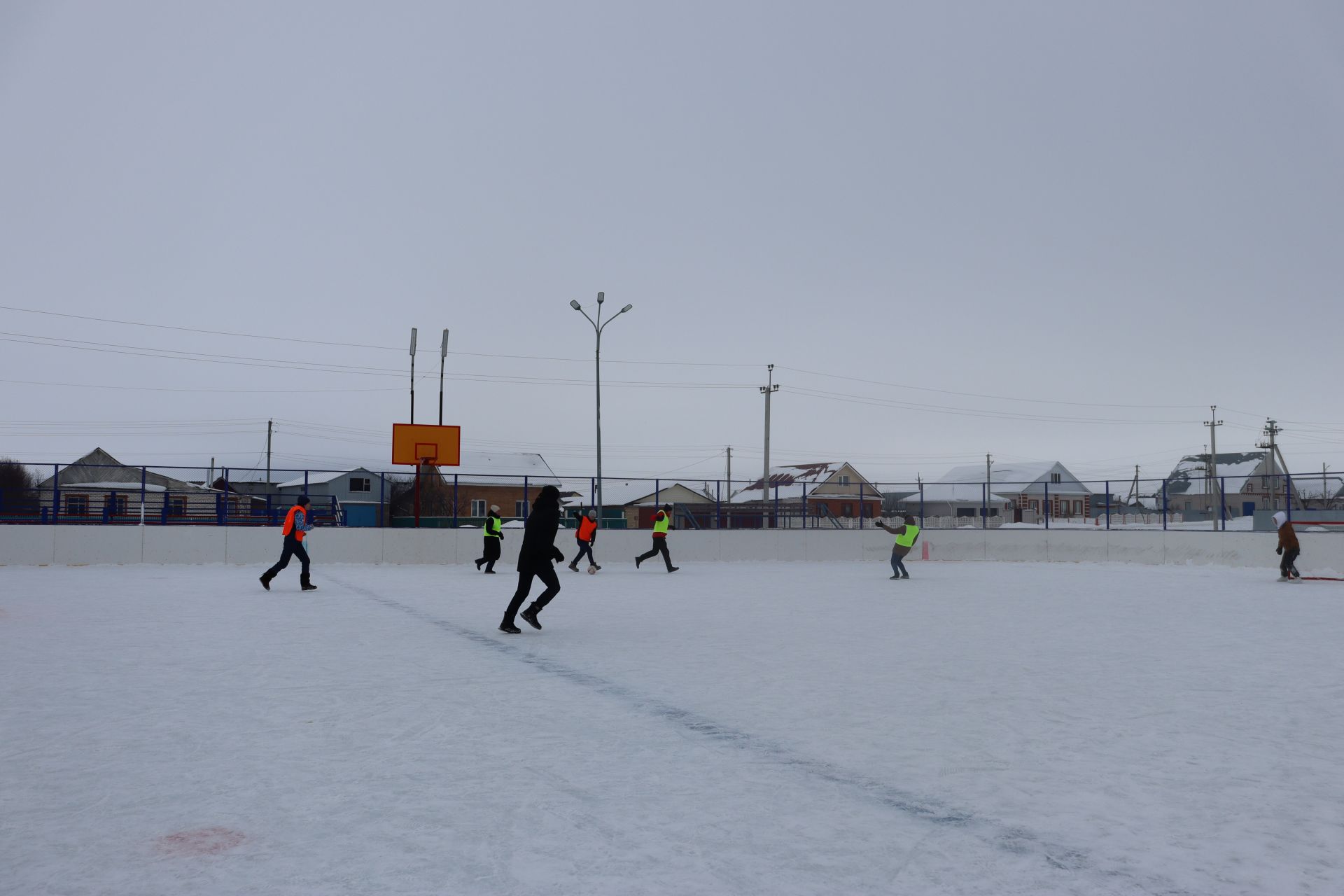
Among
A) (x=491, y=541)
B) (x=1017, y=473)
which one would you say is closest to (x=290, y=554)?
(x=491, y=541)

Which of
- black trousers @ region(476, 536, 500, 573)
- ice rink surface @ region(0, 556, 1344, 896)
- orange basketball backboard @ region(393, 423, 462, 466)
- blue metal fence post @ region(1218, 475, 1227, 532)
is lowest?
ice rink surface @ region(0, 556, 1344, 896)

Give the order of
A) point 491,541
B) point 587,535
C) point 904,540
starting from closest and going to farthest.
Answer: point 904,540
point 491,541
point 587,535

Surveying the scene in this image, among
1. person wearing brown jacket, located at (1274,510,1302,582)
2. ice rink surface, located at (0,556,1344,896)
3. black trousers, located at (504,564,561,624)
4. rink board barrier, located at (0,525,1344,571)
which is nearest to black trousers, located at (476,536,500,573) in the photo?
rink board barrier, located at (0,525,1344,571)

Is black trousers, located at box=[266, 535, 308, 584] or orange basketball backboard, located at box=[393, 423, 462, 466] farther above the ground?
orange basketball backboard, located at box=[393, 423, 462, 466]

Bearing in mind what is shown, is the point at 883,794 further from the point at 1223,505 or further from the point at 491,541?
the point at 1223,505

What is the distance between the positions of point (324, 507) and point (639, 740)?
88.7ft

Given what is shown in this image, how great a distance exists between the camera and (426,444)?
98.7 feet

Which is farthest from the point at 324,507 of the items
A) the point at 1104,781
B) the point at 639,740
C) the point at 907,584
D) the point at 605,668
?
the point at 1104,781

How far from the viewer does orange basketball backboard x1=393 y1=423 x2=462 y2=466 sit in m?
29.7

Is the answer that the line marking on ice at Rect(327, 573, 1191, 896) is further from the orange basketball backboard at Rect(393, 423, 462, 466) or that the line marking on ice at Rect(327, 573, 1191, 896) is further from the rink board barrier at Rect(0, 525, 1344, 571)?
the orange basketball backboard at Rect(393, 423, 462, 466)

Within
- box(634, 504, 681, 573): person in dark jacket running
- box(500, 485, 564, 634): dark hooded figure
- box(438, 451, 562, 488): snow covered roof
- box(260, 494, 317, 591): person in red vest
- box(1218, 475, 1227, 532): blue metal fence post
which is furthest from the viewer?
box(438, 451, 562, 488): snow covered roof

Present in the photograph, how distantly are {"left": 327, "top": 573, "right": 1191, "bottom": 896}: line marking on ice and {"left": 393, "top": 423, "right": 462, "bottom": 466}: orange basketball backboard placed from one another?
22269 mm

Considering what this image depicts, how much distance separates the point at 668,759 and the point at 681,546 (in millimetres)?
24054

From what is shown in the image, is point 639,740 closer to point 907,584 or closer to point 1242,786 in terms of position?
point 1242,786
